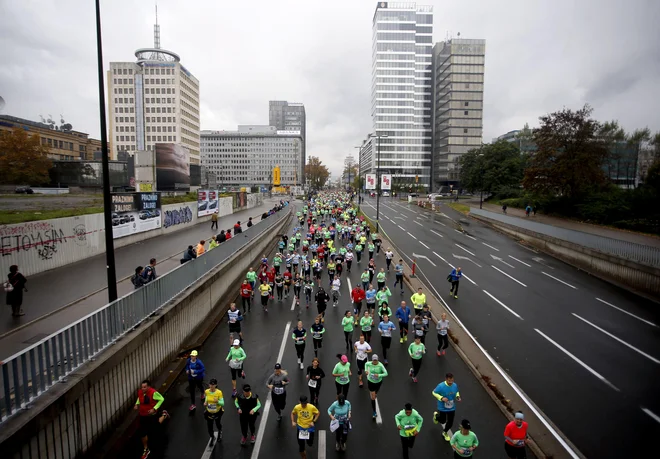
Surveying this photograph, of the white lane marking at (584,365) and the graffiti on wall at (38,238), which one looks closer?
the white lane marking at (584,365)

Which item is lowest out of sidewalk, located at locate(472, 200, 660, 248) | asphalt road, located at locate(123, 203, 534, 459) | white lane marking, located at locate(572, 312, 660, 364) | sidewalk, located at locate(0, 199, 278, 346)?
white lane marking, located at locate(572, 312, 660, 364)

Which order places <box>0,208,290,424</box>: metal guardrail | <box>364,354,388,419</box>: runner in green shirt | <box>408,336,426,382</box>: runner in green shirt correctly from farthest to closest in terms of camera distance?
<box>408,336,426,382</box>: runner in green shirt → <box>364,354,388,419</box>: runner in green shirt → <box>0,208,290,424</box>: metal guardrail

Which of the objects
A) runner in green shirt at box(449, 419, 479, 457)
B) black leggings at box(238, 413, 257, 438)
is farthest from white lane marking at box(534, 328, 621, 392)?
black leggings at box(238, 413, 257, 438)

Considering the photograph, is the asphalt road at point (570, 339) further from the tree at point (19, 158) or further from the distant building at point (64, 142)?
the distant building at point (64, 142)

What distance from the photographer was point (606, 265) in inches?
819

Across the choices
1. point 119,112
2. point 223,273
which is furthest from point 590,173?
point 119,112

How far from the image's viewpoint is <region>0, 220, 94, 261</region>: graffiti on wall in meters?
13.1

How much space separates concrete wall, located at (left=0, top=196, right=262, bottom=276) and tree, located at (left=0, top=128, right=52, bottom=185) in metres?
22.4

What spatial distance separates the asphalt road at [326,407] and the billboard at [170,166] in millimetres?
42962

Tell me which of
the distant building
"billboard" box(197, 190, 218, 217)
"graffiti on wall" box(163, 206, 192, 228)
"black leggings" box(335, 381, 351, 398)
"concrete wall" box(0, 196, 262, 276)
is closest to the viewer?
"black leggings" box(335, 381, 351, 398)

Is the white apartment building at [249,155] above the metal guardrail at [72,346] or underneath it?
above

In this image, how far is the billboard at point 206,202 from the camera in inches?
1411

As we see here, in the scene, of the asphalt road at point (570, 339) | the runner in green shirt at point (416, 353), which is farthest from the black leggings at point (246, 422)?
Result: the asphalt road at point (570, 339)

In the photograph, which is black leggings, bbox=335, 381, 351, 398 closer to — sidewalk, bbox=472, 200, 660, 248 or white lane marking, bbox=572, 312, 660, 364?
white lane marking, bbox=572, 312, 660, 364
